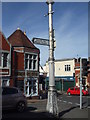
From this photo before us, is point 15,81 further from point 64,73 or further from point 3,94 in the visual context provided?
point 64,73

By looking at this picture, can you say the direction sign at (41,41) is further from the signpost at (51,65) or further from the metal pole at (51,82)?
the metal pole at (51,82)

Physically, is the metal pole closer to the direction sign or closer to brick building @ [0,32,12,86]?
the direction sign

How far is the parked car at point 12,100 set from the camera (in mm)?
12872

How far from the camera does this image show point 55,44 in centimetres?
1177

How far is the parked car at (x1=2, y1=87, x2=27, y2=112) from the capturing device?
12872 mm

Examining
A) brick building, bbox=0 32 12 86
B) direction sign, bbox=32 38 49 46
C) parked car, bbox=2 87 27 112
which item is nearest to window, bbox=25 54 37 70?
brick building, bbox=0 32 12 86

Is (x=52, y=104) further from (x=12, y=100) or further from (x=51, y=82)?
(x=12, y=100)

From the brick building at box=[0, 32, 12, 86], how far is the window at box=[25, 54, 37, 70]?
296cm

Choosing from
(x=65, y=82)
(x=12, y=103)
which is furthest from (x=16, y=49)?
(x=65, y=82)

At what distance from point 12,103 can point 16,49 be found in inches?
521

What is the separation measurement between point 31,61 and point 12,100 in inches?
549

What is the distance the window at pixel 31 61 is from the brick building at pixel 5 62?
9.70ft

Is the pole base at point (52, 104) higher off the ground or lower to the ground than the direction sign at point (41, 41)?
lower

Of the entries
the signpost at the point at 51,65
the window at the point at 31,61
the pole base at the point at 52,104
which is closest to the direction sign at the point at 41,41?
the signpost at the point at 51,65
